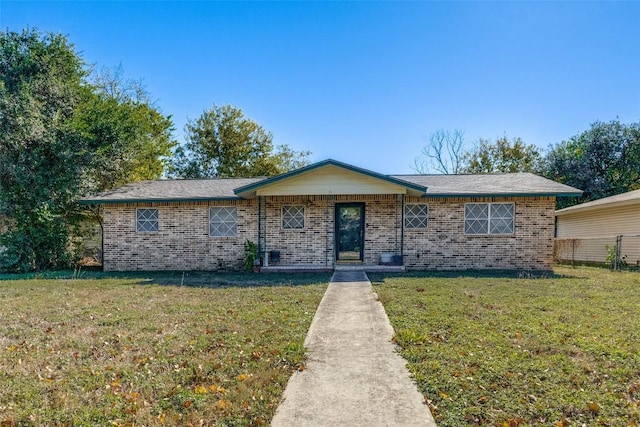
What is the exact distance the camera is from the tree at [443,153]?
34844 mm

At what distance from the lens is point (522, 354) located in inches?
165

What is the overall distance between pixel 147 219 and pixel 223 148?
61.1ft

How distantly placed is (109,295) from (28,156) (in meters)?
8.35

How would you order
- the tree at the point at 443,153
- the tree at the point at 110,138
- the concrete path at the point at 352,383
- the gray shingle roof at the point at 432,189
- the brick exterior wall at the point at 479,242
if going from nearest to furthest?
the concrete path at the point at 352,383 < the gray shingle roof at the point at 432,189 < the brick exterior wall at the point at 479,242 < the tree at the point at 110,138 < the tree at the point at 443,153

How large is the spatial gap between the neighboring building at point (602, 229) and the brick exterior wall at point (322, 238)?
4023 millimetres

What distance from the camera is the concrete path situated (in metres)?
2.94

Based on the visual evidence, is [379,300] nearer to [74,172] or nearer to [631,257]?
[74,172]

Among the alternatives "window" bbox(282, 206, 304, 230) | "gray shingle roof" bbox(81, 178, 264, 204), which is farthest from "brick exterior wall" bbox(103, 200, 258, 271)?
"window" bbox(282, 206, 304, 230)

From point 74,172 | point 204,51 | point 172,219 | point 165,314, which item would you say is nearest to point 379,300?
point 165,314

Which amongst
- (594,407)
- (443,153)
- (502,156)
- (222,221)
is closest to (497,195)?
(222,221)

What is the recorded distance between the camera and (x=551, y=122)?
23328 mm

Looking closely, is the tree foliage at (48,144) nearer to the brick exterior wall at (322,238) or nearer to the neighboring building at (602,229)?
the brick exterior wall at (322,238)

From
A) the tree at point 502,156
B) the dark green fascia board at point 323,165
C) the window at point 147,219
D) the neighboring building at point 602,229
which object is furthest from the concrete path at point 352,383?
the tree at point 502,156

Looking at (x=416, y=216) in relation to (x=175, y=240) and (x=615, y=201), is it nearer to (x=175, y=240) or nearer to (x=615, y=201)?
(x=175, y=240)
